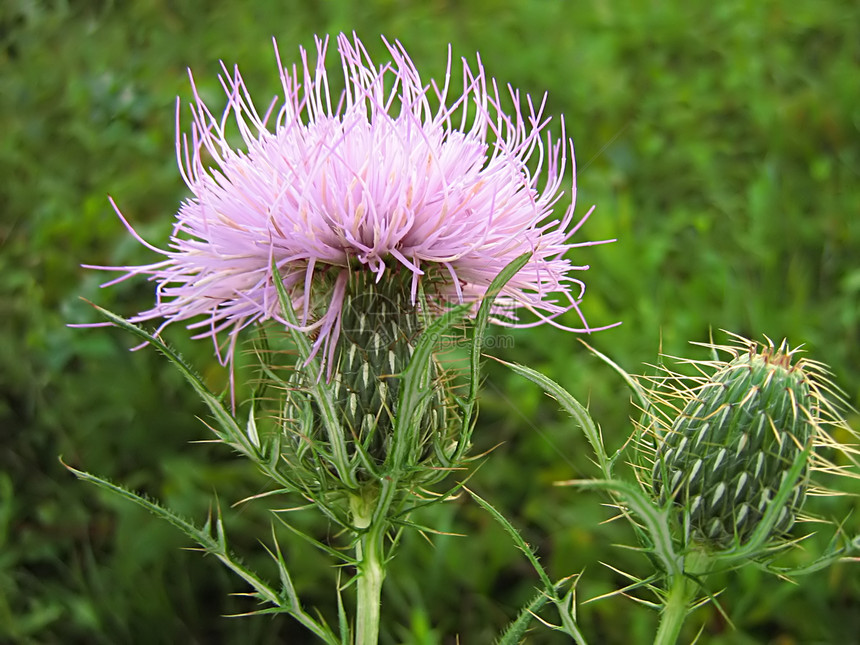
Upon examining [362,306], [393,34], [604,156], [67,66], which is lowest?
[362,306]

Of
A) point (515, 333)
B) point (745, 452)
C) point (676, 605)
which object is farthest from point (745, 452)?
point (515, 333)

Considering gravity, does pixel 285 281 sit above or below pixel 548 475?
above

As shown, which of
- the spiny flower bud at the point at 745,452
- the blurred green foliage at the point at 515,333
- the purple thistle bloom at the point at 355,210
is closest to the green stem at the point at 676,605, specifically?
the spiny flower bud at the point at 745,452

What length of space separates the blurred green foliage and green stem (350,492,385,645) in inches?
35.1

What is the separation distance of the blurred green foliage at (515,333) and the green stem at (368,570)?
2.92 feet

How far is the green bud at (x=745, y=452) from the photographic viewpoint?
1.54 metres

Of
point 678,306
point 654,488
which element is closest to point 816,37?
point 678,306

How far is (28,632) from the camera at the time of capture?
2.89 m

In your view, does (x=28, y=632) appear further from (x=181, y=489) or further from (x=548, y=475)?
(x=548, y=475)

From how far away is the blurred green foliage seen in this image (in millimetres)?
2996

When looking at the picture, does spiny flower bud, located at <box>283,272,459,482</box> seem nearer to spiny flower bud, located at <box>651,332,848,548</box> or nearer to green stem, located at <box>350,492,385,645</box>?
green stem, located at <box>350,492,385,645</box>

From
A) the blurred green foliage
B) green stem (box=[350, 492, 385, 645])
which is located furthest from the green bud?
the blurred green foliage

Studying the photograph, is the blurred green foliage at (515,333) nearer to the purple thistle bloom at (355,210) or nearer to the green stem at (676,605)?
the purple thistle bloom at (355,210)

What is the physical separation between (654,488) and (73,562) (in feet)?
8.16
